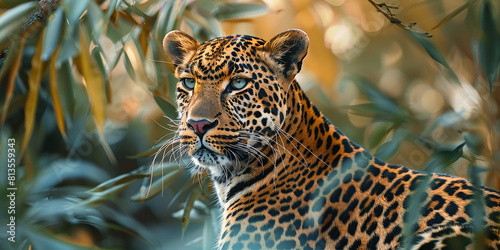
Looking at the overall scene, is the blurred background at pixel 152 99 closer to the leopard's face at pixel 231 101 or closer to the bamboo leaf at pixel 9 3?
the bamboo leaf at pixel 9 3

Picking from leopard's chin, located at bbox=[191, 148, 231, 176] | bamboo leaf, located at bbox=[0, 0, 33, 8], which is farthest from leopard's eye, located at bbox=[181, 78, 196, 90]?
bamboo leaf, located at bbox=[0, 0, 33, 8]

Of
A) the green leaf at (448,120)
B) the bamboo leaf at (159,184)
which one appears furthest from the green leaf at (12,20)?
the green leaf at (448,120)

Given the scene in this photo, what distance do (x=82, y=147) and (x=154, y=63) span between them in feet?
2.18

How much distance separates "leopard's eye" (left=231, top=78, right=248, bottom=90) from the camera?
2.23 meters

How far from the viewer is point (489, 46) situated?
8.02ft

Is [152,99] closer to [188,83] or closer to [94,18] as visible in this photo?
[94,18]

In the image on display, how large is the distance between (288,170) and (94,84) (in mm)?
902

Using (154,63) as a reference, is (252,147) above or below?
below

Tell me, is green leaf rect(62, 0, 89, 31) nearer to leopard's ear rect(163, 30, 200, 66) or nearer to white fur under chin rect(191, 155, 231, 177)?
leopard's ear rect(163, 30, 200, 66)

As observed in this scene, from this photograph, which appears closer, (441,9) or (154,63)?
(154,63)

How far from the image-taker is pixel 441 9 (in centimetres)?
344

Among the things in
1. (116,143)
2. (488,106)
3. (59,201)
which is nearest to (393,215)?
(488,106)

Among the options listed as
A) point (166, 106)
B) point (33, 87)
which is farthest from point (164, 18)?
point (33, 87)

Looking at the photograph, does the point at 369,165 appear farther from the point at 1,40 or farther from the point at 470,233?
the point at 1,40
